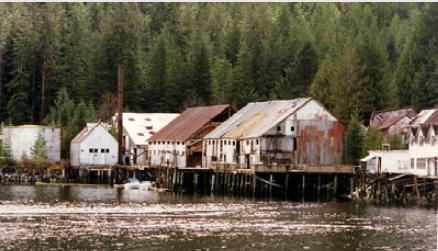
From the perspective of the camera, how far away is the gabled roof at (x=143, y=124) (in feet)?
357

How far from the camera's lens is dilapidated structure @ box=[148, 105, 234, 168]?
95125 mm

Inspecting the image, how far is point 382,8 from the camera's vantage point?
181000mm

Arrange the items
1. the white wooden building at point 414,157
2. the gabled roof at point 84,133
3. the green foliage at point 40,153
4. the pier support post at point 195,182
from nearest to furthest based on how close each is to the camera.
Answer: the white wooden building at point 414,157 → the pier support post at point 195,182 → the gabled roof at point 84,133 → the green foliage at point 40,153

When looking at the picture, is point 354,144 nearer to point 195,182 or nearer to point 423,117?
point 423,117

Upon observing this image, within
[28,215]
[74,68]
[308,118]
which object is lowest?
[28,215]

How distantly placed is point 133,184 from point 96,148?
13129 mm

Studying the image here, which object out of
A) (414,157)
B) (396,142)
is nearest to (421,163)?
(414,157)

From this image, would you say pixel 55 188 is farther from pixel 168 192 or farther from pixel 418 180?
pixel 418 180

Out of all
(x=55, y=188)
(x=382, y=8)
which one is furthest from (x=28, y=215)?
(x=382, y=8)

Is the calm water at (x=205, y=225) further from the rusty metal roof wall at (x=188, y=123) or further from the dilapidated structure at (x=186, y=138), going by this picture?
the rusty metal roof wall at (x=188, y=123)

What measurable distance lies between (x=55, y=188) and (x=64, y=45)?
46.9 m

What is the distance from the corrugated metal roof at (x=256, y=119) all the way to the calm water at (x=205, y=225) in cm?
965

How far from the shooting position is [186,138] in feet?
312

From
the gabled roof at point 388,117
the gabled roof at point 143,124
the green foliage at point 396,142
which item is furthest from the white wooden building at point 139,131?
the green foliage at point 396,142
